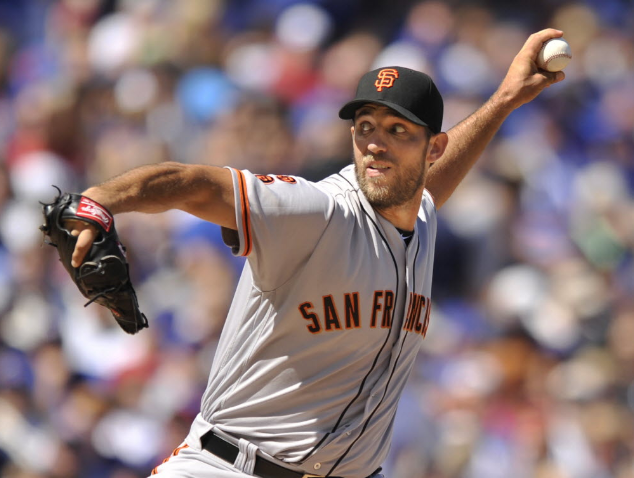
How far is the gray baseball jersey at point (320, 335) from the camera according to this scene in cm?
320

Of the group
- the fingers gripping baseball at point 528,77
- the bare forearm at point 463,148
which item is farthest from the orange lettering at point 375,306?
the fingers gripping baseball at point 528,77

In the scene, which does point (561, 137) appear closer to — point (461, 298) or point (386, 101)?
point (461, 298)

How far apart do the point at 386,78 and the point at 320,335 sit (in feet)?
3.18

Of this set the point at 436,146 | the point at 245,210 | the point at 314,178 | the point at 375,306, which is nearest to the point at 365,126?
the point at 436,146

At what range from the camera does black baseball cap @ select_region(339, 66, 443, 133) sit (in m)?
3.40

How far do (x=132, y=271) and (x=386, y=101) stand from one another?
4.37 meters

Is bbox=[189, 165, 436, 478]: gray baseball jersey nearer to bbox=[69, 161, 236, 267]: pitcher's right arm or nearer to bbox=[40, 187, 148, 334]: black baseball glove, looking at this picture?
bbox=[69, 161, 236, 267]: pitcher's right arm

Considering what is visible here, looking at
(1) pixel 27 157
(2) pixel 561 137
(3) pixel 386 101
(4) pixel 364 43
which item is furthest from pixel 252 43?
(3) pixel 386 101

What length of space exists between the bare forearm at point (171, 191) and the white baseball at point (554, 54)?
79.4 inches

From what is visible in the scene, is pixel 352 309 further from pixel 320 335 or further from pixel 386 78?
pixel 386 78

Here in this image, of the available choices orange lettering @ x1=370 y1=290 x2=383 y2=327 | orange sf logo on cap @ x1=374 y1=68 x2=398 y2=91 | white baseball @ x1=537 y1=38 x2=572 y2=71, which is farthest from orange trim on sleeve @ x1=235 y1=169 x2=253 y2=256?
white baseball @ x1=537 y1=38 x2=572 y2=71

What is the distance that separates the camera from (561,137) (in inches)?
323

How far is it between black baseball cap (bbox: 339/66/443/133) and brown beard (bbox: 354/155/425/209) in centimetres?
20

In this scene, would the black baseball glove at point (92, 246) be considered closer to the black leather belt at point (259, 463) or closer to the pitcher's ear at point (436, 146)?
the black leather belt at point (259, 463)
